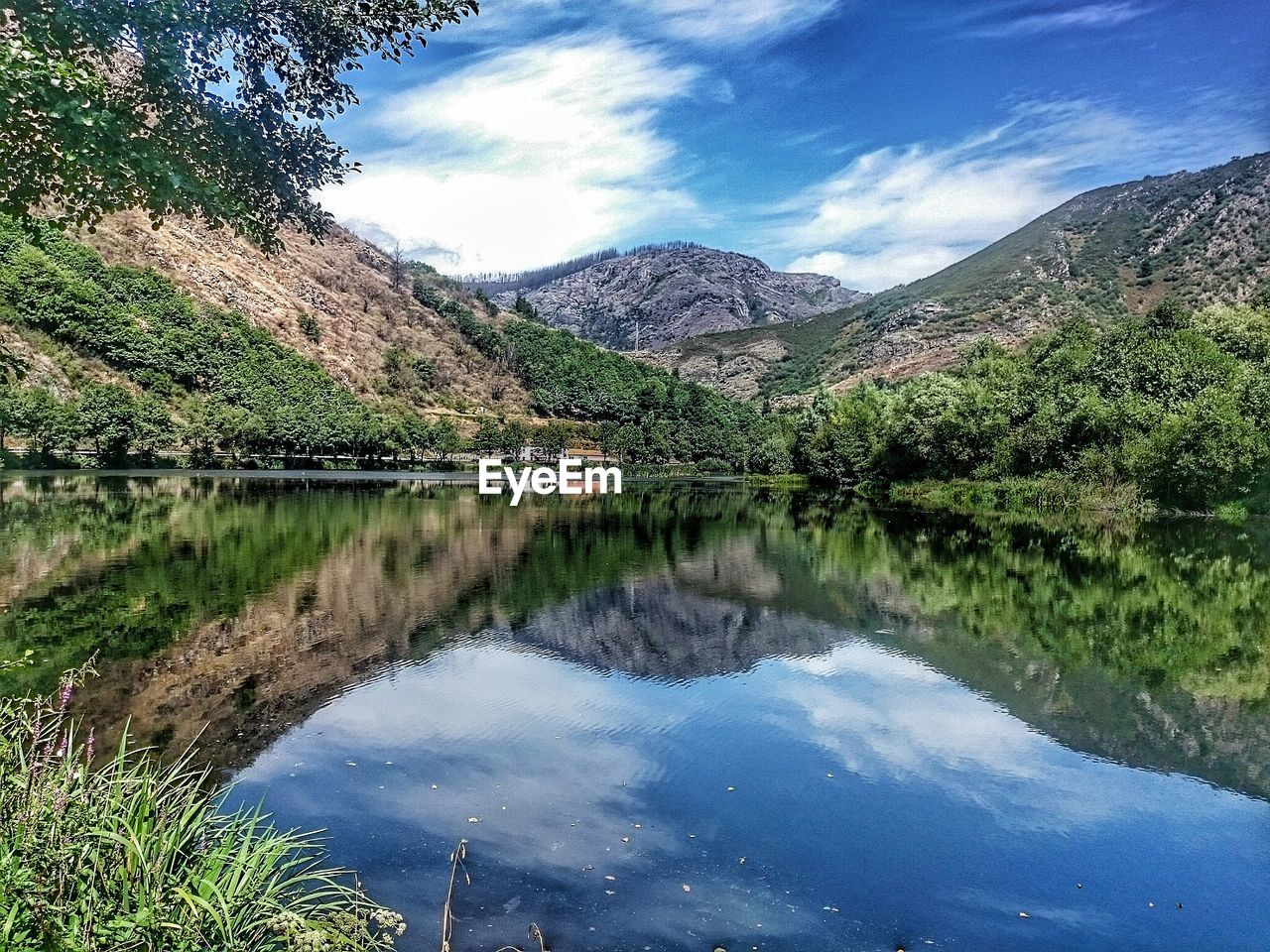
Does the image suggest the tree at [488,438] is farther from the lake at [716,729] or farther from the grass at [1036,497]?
the lake at [716,729]

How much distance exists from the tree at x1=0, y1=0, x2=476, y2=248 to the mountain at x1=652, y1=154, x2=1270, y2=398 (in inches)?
4709

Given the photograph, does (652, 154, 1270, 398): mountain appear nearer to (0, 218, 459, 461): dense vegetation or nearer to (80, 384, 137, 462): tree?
(0, 218, 459, 461): dense vegetation

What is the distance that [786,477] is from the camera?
3698 inches

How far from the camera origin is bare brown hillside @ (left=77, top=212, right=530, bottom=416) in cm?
11675

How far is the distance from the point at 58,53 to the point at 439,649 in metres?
10.9

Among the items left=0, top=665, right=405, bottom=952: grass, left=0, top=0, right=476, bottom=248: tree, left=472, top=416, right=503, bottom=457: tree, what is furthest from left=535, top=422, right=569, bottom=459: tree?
left=0, top=665, right=405, bottom=952: grass

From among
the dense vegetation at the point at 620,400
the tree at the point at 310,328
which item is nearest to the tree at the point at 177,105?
the dense vegetation at the point at 620,400

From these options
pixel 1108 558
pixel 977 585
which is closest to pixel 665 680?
pixel 977 585

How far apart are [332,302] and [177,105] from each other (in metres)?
149

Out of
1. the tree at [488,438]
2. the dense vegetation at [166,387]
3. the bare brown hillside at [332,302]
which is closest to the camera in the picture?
the dense vegetation at [166,387]

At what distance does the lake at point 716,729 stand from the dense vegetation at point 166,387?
196 feet

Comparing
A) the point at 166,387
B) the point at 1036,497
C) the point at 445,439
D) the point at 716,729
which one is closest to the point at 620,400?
the point at 445,439

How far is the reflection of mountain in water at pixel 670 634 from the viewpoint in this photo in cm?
1539

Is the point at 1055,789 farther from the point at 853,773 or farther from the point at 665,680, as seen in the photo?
the point at 665,680
